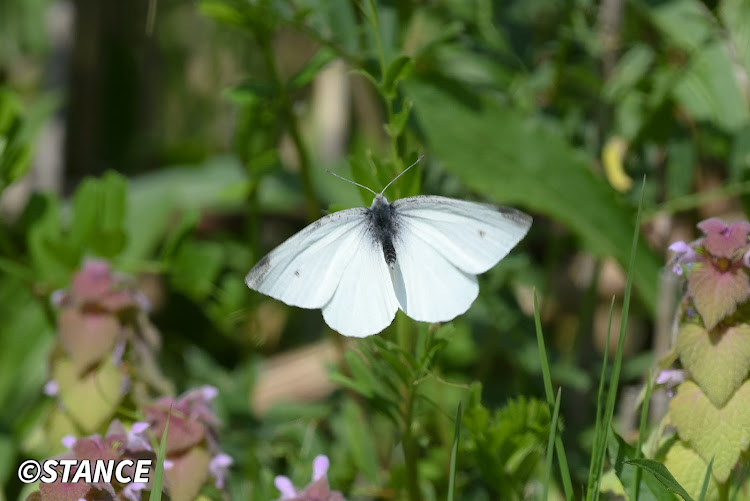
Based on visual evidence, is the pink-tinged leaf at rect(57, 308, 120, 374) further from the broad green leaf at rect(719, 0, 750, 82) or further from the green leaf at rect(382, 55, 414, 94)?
the broad green leaf at rect(719, 0, 750, 82)

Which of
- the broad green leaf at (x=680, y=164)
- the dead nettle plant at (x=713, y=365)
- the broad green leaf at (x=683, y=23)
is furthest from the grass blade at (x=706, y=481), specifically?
the broad green leaf at (x=683, y=23)

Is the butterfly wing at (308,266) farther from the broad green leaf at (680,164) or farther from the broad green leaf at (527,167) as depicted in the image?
the broad green leaf at (680,164)

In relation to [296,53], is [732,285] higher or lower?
higher

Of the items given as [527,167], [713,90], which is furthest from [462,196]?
[713,90]

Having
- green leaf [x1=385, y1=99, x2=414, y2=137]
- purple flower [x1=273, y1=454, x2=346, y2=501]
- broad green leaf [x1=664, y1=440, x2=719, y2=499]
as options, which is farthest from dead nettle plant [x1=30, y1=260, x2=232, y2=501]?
broad green leaf [x1=664, y1=440, x2=719, y2=499]

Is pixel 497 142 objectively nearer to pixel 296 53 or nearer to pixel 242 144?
pixel 242 144

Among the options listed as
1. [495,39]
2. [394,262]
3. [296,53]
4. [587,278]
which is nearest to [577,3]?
[495,39]
